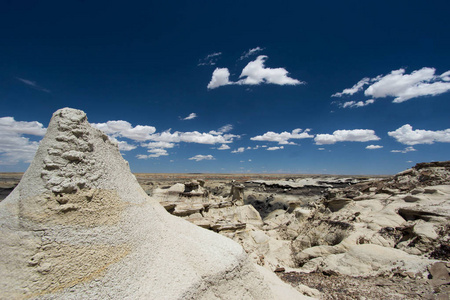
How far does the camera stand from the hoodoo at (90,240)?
223cm

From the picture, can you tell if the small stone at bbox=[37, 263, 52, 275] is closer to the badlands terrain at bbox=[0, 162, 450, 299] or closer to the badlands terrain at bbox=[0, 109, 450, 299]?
the badlands terrain at bbox=[0, 109, 450, 299]

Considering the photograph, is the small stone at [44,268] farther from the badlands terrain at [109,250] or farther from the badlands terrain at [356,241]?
the badlands terrain at [356,241]

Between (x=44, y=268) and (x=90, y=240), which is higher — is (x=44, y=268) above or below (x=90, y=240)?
below

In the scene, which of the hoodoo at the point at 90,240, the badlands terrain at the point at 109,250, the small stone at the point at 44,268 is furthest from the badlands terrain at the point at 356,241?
the small stone at the point at 44,268

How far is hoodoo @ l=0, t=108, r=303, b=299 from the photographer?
2.23 m

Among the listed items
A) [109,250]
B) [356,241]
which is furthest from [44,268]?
[356,241]

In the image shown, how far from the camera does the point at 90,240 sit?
2.51 metres

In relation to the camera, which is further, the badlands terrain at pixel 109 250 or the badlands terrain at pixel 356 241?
the badlands terrain at pixel 356 241

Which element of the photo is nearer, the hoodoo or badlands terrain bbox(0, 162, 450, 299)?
the hoodoo

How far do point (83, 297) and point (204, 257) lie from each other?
5.19 feet

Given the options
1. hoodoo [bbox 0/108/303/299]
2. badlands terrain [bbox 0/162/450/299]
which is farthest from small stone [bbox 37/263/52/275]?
badlands terrain [bbox 0/162/450/299]

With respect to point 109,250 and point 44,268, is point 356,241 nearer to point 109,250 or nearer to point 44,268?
point 109,250

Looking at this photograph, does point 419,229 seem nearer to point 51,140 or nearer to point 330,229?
point 330,229

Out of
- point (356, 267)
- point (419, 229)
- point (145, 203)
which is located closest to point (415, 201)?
point (419, 229)
